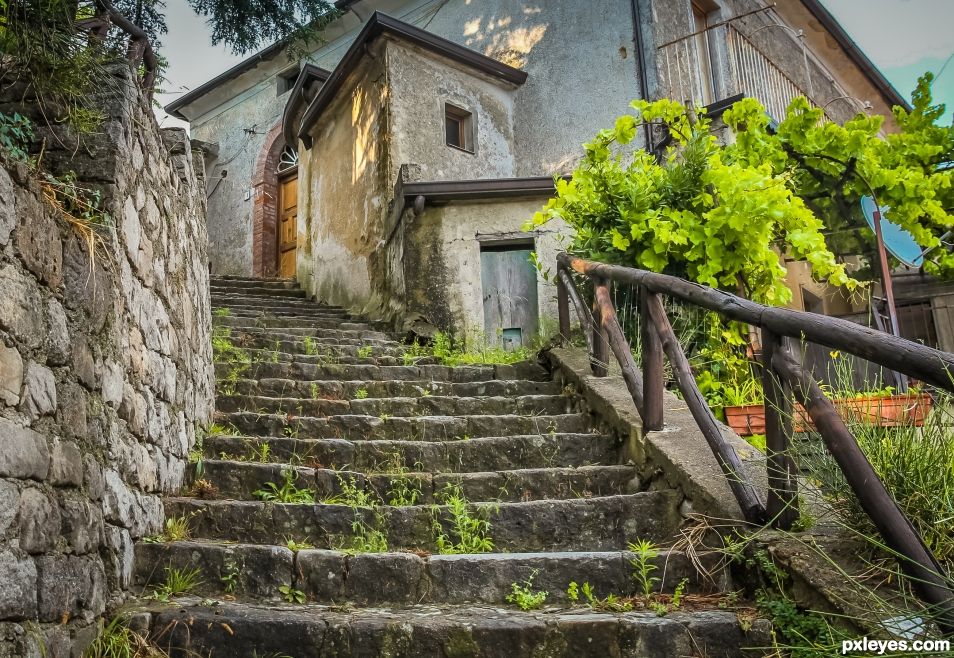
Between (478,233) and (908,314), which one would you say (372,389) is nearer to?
(478,233)

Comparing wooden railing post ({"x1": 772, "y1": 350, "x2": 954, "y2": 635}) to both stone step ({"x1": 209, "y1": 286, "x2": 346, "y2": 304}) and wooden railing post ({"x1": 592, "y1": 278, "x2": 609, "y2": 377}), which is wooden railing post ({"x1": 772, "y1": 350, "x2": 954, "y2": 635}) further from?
stone step ({"x1": 209, "y1": 286, "x2": 346, "y2": 304})

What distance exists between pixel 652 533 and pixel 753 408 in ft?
4.48

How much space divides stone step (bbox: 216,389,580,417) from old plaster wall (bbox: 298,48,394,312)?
13.8 feet

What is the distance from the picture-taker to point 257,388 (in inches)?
188

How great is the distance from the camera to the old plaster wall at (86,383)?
1.90 meters

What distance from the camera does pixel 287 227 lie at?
13.2m

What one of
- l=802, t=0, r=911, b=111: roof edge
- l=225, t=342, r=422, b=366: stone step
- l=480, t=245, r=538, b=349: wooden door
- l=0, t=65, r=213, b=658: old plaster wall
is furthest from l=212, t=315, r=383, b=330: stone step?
l=802, t=0, r=911, b=111: roof edge

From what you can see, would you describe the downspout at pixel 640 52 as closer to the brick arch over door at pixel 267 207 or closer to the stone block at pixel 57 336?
the brick arch over door at pixel 267 207

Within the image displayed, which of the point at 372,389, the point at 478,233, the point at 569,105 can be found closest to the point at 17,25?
the point at 372,389

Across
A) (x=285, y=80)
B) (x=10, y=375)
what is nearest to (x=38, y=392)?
(x=10, y=375)

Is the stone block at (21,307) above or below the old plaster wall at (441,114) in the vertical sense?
below

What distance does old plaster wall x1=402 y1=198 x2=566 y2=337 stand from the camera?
7777 mm

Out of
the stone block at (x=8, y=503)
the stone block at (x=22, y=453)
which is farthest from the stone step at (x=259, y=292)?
the stone block at (x=8, y=503)

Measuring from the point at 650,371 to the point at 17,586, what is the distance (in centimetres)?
236
